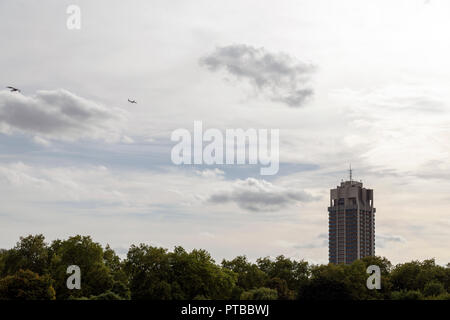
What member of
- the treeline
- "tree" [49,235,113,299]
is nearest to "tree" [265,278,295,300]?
the treeline

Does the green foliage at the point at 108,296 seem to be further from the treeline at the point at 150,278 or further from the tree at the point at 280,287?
→ the tree at the point at 280,287

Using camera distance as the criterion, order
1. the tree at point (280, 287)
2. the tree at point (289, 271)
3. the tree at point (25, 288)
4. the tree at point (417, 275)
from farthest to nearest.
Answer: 1. the tree at point (289, 271)
2. the tree at point (417, 275)
3. the tree at point (280, 287)
4. the tree at point (25, 288)

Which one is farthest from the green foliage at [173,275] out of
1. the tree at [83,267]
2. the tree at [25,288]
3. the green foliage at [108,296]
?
the tree at [25,288]

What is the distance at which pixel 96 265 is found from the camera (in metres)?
131

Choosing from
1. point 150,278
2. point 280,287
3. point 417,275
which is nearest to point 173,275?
point 150,278

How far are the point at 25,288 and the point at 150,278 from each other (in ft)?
92.7

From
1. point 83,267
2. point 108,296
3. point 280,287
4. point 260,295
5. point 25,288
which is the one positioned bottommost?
point 260,295

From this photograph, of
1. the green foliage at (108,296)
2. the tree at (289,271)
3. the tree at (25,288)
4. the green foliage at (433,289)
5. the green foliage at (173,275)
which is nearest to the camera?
the tree at (25,288)

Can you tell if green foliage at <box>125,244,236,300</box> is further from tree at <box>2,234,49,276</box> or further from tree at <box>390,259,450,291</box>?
tree at <box>390,259,450,291</box>

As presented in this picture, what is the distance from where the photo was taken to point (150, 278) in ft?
444

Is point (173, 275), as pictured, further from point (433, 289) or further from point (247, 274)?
point (433, 289)

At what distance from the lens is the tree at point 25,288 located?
114875mm
